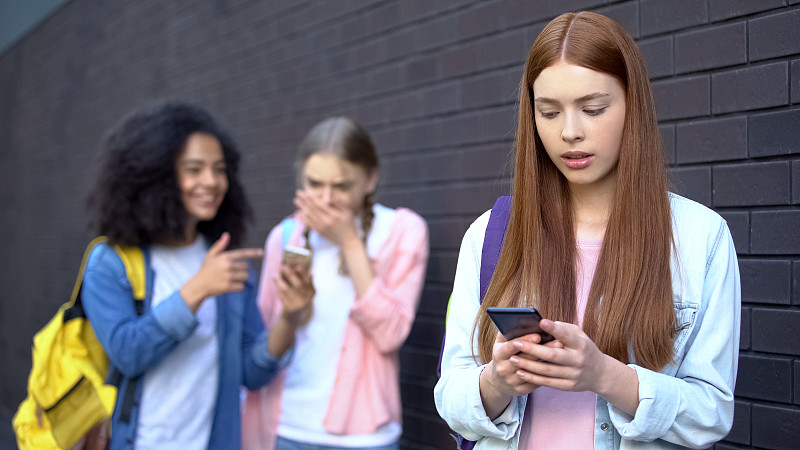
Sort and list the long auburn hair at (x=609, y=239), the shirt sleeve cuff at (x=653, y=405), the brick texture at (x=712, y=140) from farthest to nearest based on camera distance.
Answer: the brick texture at (x=712, y=140)
the long auburn hair at (x=609, y=239)
the shirt sleeve cuff at (x=653, y=405)

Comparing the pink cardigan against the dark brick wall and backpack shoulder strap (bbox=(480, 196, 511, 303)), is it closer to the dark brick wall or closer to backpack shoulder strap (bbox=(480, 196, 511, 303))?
the dark brick wall

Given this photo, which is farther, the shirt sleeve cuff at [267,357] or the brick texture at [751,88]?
the shirt sleeve cuff at [267,357]

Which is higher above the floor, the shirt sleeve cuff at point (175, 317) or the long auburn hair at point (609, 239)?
the long auburn hair at point (609, 239)

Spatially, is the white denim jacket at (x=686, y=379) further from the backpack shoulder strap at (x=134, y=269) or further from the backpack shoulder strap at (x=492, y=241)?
the backpack shoulder strap at (x=134, y=269)

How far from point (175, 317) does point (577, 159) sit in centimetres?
182

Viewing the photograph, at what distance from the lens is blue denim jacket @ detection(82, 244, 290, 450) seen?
3074 mm

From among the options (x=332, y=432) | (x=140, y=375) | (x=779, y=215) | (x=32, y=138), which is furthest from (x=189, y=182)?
(x=32, y=138)

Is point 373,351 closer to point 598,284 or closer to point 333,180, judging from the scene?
point 333,180

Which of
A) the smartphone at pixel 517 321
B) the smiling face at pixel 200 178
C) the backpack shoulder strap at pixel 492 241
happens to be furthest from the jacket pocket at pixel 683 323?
the smiling face at pixel 200 178

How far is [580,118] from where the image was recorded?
6.16 ft

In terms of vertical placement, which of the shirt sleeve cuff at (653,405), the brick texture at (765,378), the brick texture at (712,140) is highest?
the brick texture at (712,140)

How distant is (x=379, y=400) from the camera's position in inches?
127

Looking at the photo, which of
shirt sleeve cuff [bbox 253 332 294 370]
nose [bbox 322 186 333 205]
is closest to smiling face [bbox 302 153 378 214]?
nose [bbox 322 186 333 205]

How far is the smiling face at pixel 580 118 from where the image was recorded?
1.87m
